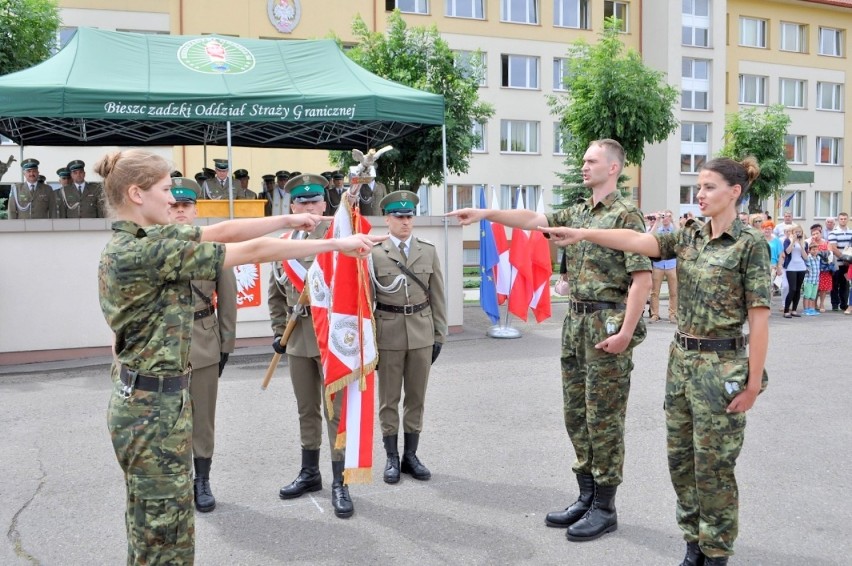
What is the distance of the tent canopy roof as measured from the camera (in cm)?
1094

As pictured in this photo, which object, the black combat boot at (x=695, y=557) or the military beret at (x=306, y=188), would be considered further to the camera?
the military beret at (x=306, y=188)

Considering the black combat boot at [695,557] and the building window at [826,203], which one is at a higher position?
the building window at [826,203]

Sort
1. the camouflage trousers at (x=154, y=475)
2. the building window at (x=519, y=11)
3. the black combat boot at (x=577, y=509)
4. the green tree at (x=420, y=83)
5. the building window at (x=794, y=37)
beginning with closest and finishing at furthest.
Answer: the camouflage trousers at (x=154, y=475) < the black combat boot at (x=577, y=509) < the green tree at (x=420, y=83) < the building window at (x=519, y=11) < the building window at (x=794, y=37)

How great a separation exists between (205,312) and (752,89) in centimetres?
4307

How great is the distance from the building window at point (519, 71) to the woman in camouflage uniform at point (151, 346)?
34.0 metres

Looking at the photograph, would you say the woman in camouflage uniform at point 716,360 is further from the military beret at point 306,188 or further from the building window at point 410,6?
the building window at point 410,6

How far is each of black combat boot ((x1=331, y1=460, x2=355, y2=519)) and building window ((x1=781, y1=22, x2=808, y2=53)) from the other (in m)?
44.6

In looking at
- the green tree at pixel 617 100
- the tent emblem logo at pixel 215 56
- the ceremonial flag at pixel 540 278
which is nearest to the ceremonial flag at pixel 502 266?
the ceremonial flag at pixel 540 278

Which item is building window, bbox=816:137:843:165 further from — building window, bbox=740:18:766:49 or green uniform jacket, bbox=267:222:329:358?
green uniform jacket, bbox=267:222:329:358

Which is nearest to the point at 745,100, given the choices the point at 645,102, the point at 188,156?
the point at 645,102

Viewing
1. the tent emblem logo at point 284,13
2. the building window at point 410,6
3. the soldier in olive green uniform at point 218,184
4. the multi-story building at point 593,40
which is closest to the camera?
the soldier in olive green uniform at point 218,184

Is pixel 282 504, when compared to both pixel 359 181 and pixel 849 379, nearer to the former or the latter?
pixel 359 181

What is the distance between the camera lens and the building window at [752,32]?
137 ft

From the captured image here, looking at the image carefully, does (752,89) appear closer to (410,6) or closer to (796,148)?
(796,148)
